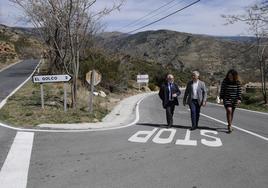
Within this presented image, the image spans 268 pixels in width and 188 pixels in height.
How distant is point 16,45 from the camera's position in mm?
74562

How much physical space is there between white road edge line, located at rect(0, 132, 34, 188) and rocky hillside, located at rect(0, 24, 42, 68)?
52176 millimetres

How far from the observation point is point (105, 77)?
132ft

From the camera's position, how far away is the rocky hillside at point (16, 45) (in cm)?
6203

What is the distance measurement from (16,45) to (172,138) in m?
68.5

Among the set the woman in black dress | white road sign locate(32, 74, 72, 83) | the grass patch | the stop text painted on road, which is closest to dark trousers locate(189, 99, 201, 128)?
the stop text painted on road

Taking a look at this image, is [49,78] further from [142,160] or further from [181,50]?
[181,50]

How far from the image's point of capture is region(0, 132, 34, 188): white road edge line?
6.09 metres

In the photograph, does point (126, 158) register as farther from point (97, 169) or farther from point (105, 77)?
point (105, 77)

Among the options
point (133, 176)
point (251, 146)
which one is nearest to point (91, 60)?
point (251, 146)

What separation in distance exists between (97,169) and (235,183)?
2080 millimetres

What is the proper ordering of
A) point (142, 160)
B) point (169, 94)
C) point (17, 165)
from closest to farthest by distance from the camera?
point (17, 165) → point (142, 160) → point (169, 94)

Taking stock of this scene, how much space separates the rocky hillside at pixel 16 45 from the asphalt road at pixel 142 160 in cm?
5196

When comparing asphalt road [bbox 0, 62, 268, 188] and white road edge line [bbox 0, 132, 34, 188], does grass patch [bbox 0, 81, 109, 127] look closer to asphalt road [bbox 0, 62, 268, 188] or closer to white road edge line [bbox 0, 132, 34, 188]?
asphalt road [bbox 0, 62, 268, 188]

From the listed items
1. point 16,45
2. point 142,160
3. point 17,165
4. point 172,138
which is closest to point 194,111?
point 172,138
